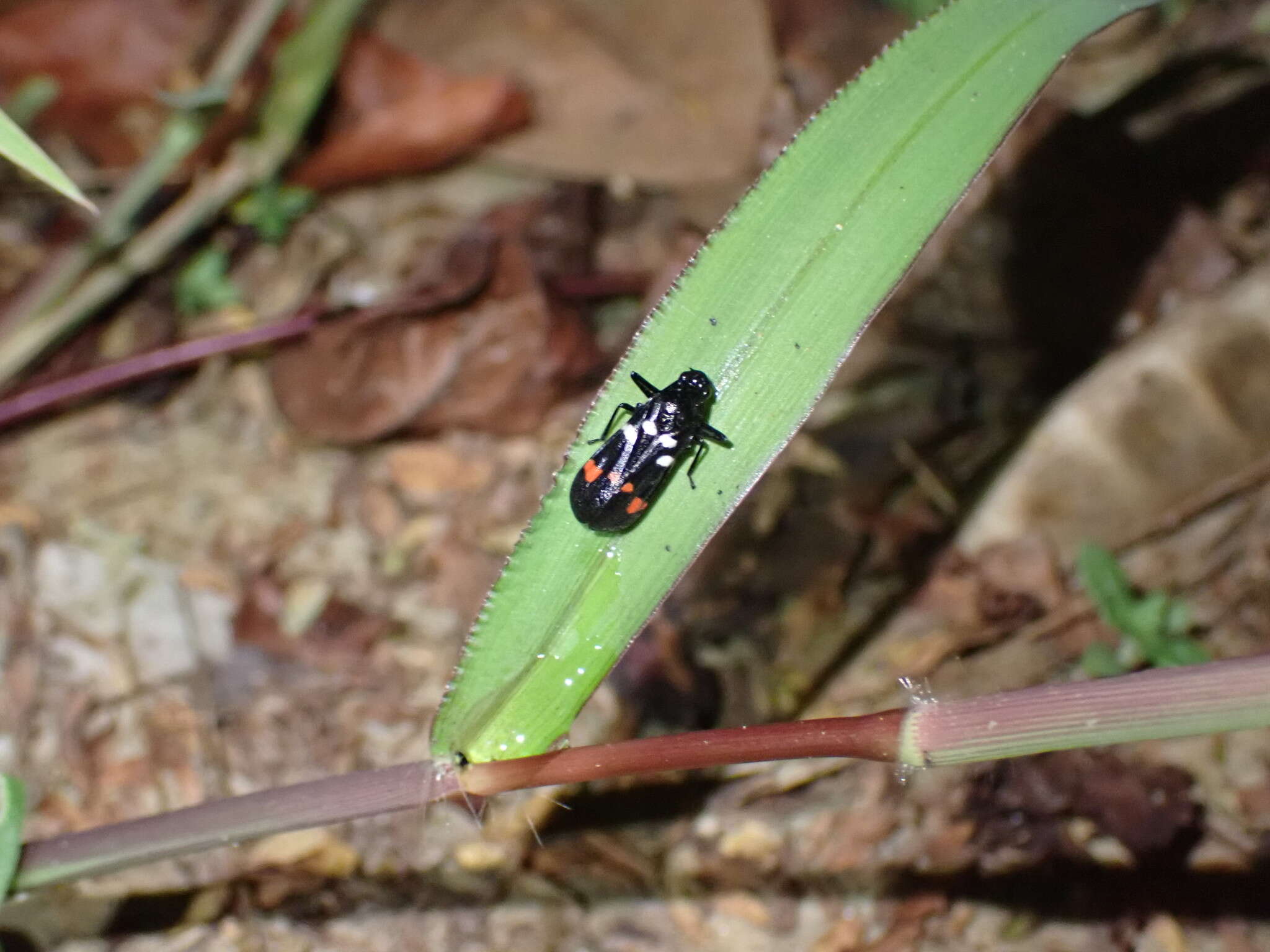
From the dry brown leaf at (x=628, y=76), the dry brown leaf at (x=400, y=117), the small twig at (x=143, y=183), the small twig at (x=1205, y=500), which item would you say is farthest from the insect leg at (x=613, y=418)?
the dry brown leaf at (x=400, y=117)

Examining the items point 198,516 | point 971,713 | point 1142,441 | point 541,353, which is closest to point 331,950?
point 198,516

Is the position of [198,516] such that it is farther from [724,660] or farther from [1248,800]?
[1248,800]

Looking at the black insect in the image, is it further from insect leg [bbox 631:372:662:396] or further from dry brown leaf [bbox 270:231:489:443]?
dry brown leaf [bbox 270:231:489:443]

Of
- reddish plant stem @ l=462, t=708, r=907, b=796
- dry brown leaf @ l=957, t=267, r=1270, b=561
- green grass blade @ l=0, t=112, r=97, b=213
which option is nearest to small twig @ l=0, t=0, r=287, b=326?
green grass blade @ l=0, t=112, r=97, b=213

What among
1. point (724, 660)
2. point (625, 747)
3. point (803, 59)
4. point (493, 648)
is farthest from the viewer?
point (803, 59)

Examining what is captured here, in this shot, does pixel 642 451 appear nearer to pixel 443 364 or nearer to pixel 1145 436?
pixel 443 364

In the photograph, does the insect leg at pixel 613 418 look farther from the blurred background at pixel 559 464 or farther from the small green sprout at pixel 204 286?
the small green sprout at pixel 204 286
